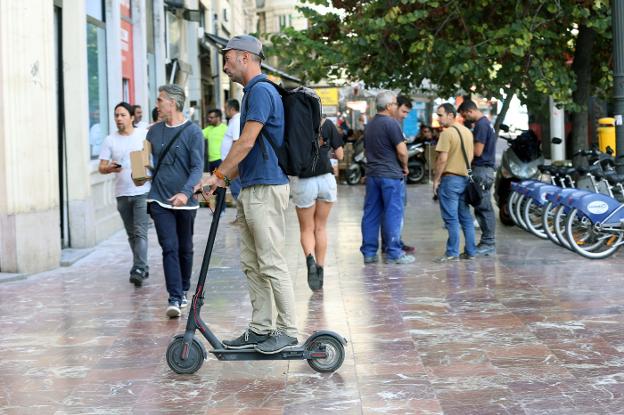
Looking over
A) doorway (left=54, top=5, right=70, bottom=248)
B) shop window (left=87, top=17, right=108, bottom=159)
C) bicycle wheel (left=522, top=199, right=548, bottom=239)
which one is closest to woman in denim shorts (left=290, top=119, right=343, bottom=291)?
doorway (left=54, top=5, right=70, bottom=248)

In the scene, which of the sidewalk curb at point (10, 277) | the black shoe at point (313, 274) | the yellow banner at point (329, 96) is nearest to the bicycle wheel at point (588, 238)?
the black shoe at point (313, 274)

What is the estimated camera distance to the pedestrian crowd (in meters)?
6.53

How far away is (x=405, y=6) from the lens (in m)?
16.0

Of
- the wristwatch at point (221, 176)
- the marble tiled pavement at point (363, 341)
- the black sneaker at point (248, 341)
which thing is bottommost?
the marble tiled pavement at point (363, 341)

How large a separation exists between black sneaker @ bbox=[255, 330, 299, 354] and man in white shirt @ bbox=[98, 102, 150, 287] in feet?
13.3

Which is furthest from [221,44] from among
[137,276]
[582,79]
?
[137,276]

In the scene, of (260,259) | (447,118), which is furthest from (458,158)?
(260,259)

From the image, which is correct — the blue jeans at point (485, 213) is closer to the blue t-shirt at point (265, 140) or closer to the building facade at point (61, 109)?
the building facade at point (61, 109)

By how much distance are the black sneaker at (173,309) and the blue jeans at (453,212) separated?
4.15 m

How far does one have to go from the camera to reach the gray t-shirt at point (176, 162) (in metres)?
8.62

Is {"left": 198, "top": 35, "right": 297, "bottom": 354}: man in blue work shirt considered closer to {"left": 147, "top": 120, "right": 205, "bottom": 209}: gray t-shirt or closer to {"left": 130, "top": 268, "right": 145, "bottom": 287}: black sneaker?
{"left": 147, "top": 120, "right": 205, "bottom": 209}: gray t-shirt

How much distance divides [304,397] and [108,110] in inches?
419

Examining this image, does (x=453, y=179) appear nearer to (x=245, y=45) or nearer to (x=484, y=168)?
(x=484, y=168)

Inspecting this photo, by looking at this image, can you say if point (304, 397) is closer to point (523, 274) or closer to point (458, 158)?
point (523, 274)
